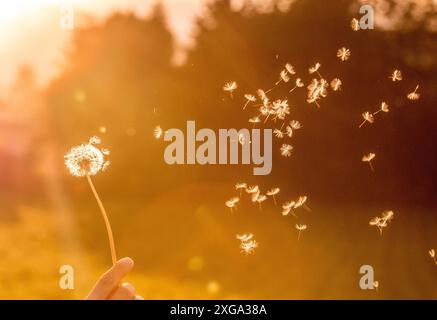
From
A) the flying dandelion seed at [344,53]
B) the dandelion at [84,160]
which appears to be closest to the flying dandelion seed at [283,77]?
the flying dandelion seed at [344,53]

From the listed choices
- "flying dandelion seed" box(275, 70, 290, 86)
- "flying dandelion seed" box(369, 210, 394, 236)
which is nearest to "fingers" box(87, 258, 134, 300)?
"flying dandelion seed" box(275, 70, 290, 86)

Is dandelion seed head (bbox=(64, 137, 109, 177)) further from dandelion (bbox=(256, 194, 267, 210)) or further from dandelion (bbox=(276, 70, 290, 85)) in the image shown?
dandelion (bbox=(256, 194, 267, 210))

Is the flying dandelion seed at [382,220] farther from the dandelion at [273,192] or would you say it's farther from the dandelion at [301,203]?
the dandelion at [273,192]

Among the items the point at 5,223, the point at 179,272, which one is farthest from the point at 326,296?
the point at 5,223

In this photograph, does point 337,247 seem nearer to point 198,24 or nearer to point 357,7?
point 357,7

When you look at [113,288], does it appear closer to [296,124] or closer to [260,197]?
[296,124]

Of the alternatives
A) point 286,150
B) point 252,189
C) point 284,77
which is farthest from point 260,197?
point 284,77
